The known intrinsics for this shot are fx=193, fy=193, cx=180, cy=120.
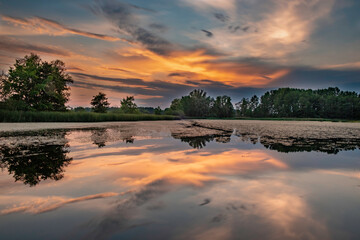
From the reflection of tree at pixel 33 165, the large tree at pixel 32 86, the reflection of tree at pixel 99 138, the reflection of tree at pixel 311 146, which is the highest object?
the large tree at pixel 32 86

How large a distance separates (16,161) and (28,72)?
1523 inches

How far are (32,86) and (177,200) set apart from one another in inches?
1745

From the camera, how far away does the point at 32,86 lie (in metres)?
36.8

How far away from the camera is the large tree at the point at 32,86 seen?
34.7 metres

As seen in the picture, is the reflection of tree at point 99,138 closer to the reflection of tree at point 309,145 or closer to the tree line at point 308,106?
the reflection of tree at point 309,145

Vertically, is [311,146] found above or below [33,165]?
above

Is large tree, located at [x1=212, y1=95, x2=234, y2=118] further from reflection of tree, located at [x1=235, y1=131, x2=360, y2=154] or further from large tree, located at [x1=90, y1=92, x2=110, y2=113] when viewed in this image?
reflection of tree, located at [x1=235, y1=131, x2=360, y2=154]

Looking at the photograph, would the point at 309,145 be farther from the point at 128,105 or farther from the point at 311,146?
the point at 128,105

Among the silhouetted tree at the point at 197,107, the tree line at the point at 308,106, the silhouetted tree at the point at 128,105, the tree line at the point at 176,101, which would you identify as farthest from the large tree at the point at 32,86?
the tree line at the point at 308,106

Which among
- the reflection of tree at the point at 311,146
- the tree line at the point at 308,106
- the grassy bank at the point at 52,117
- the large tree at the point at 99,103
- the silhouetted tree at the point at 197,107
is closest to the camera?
the reflection of tree at the point at 311,146

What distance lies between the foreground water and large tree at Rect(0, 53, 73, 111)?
122 ft

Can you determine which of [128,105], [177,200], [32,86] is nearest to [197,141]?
[177,200]

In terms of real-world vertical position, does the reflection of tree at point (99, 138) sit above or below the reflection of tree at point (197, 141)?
below

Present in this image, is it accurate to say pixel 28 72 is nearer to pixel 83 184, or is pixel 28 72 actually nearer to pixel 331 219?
pixel 83 184
